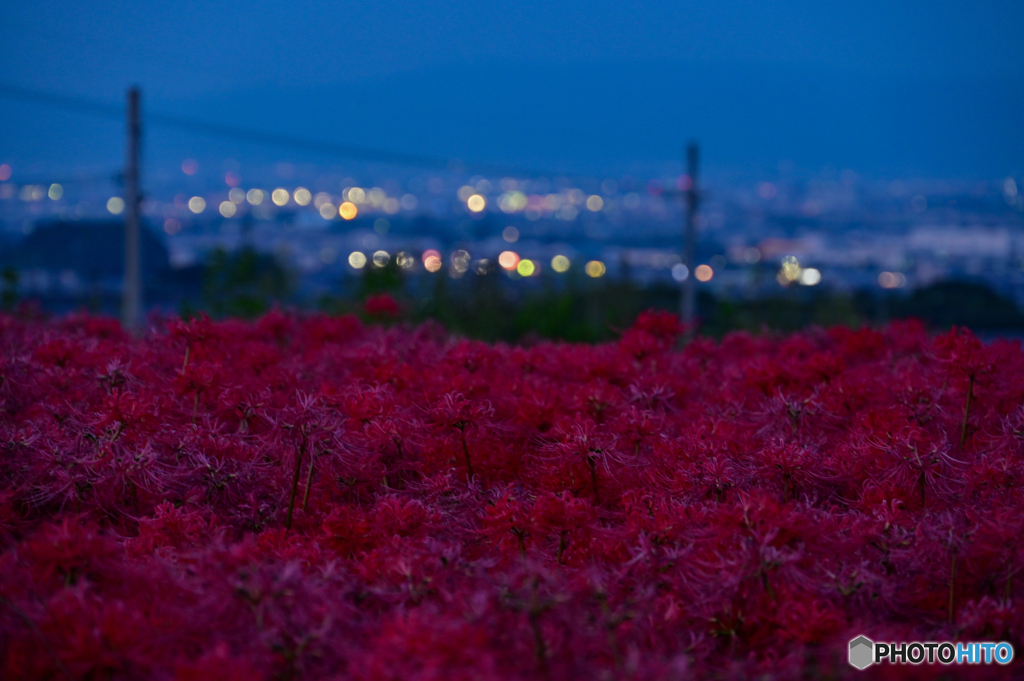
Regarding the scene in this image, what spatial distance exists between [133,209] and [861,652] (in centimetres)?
1087

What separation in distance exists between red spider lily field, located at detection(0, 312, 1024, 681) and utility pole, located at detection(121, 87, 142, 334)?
804 cm

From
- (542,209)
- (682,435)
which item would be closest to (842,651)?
(682,435)

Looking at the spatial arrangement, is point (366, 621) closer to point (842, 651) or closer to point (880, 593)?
point (842, 651)

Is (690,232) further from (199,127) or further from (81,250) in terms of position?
(81,250)

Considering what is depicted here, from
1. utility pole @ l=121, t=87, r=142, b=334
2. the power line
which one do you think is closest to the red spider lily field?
utility pole @ l=121, t=87, r=142, b=334

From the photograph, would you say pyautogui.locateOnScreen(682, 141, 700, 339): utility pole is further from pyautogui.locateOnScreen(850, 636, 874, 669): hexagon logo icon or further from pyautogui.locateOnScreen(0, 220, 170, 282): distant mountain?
pyautogui.locateOnScreen(850, 636, 874, 669): hexagon logo icon

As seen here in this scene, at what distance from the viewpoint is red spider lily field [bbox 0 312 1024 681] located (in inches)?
53.0

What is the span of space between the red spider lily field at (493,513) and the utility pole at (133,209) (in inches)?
316


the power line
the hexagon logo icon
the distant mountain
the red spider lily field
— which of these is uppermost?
the power line

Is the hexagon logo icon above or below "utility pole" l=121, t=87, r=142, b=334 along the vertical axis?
below

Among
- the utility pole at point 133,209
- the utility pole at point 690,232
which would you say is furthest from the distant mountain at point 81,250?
the utility pole at point 690,232

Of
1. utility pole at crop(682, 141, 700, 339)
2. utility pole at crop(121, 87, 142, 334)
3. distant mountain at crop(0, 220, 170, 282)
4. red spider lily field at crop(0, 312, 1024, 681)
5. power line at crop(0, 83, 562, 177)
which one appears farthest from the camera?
power line at crop(0, 83, 562, 177)

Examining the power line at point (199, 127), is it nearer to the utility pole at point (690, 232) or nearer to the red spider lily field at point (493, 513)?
the utility pole at point (690, 232)

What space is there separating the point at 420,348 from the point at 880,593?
7.06 feet
